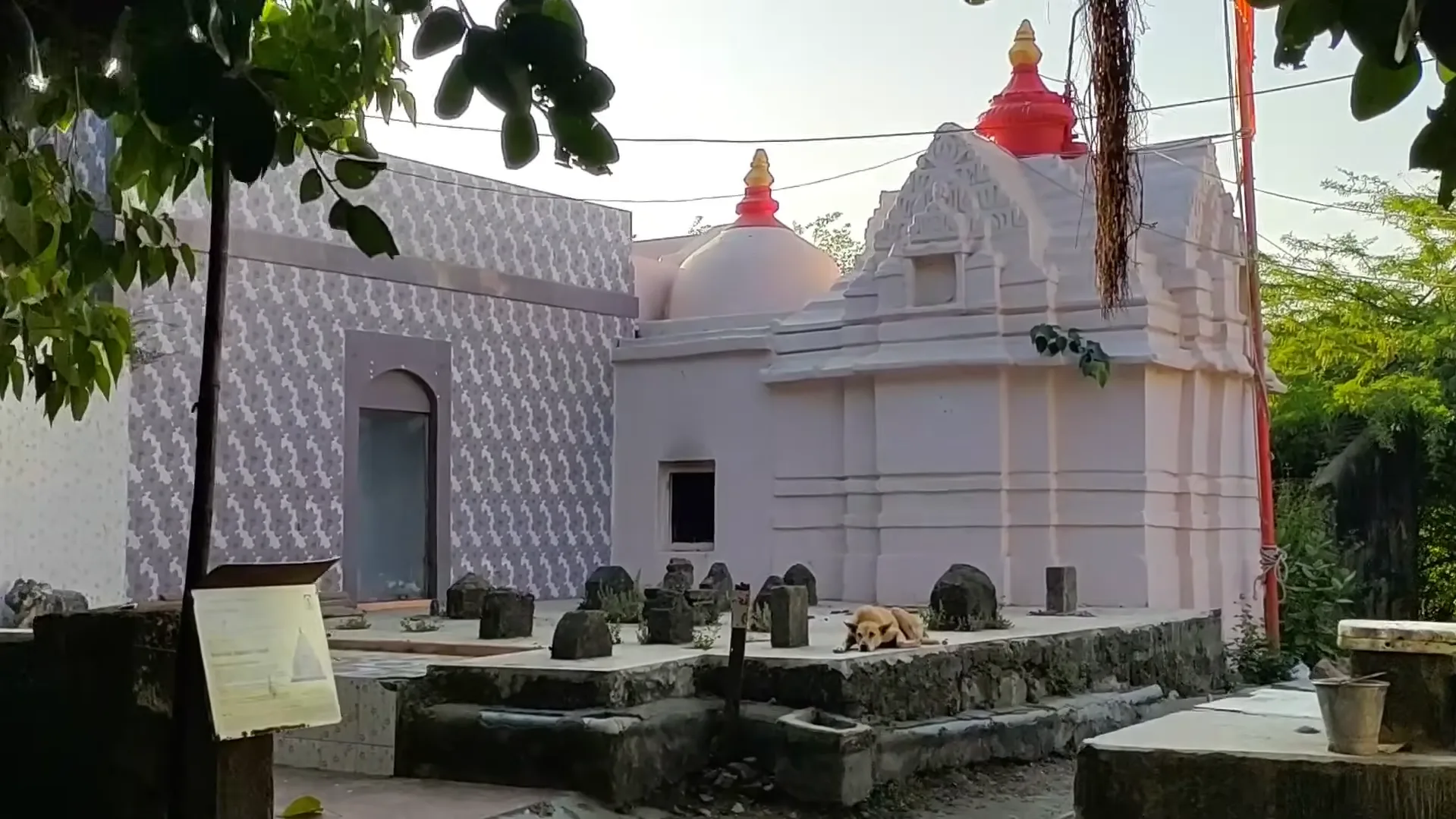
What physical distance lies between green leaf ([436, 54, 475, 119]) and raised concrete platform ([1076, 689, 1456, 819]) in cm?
447

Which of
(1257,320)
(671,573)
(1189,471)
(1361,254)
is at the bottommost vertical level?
(671,573)

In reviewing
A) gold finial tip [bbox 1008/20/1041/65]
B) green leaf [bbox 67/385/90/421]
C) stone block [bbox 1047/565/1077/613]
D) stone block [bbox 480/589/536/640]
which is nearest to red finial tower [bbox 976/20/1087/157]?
gold finial tip [bbox 1008/20/1041/65]

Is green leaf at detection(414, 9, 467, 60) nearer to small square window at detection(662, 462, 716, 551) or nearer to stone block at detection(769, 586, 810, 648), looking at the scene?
stone block at detection(769, 586, 810, 648)

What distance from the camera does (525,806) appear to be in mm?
6211

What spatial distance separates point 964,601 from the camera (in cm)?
937

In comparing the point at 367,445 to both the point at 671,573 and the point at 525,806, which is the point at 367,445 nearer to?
the point at 671,573

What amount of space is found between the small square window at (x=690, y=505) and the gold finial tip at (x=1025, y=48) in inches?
218

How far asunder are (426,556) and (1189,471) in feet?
24.0

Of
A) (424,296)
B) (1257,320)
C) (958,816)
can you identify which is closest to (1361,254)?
(1257,320)

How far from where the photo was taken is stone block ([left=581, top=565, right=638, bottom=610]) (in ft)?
34.9

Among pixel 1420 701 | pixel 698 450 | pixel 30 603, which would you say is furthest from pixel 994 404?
pixel 30 603

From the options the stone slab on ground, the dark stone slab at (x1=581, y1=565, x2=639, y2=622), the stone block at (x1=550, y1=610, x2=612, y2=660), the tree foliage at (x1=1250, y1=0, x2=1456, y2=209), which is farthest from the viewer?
the dark stone slab at (x1=581, y1=565, x2=639, y2=622)

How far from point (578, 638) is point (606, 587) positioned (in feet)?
12.1

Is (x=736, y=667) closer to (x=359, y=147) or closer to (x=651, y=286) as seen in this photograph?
(x=359, y=147)
